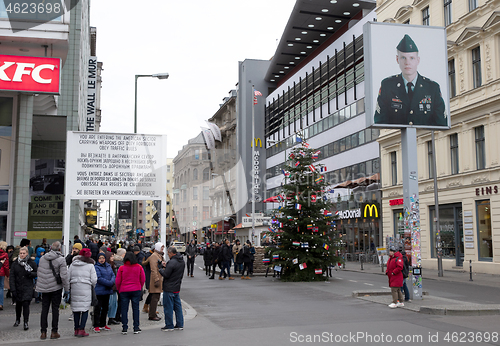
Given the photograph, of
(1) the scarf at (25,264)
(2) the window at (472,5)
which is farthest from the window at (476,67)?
(1) the scarf at (25,264)

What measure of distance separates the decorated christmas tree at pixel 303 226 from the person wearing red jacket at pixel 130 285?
12429mm

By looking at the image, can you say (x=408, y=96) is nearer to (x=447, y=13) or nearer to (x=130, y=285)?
(x=130, y=285)

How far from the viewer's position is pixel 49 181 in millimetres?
29625

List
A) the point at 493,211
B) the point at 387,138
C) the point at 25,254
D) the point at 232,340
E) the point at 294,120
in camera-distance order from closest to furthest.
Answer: the point at 232,340 < the point at 25,254 < the point at 493,211 < the point at 387,138 < the point at 294,120

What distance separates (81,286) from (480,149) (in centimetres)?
2431

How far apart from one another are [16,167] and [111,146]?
8184mm

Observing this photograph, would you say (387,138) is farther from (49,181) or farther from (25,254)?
(25,254)

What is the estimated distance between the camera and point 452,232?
30.9 metres

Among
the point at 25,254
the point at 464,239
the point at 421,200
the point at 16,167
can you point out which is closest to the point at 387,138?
the point at 421,200

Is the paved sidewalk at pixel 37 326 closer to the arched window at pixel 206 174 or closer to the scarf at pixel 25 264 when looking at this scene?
the scarf at pixel 25 264

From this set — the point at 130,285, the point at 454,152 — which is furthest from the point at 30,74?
the point at 454,152

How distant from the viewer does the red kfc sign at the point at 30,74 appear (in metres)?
19.3

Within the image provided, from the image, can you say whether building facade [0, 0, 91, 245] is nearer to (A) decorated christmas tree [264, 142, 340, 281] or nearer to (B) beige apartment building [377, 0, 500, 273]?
(A) decorated christmas tree [264, 142, 340, 281]

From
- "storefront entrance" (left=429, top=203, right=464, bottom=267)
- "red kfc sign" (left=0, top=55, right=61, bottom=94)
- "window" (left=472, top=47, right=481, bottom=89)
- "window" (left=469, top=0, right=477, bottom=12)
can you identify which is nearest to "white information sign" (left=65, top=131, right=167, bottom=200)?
"red kfc sign" (left=0, top=55, right=61, bottom=94)
